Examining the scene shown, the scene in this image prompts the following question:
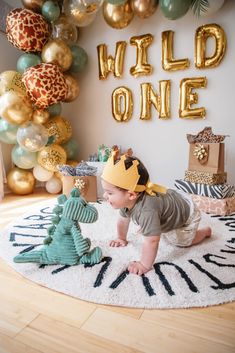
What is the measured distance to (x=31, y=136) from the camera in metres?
2.03

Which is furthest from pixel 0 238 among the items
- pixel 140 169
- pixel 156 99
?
pixel 156 99

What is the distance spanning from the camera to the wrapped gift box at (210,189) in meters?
1.78

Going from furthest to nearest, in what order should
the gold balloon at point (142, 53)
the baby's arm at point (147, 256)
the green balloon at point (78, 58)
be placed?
1. the green balloon at point (78, 58)
2. the gold balloon at point (142, 53)
3. the baby's arm at point (147, 256)

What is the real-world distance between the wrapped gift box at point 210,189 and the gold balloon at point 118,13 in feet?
A: 4.56

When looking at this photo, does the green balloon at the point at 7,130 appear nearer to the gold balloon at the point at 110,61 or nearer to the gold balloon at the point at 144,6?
the gold balloon at the point at 110,61

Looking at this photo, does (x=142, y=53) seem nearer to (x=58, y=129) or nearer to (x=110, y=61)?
(x=110, y=61)

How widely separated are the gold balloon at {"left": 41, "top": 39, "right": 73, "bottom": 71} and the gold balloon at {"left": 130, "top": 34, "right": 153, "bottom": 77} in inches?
24.4

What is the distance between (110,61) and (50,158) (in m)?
1.09

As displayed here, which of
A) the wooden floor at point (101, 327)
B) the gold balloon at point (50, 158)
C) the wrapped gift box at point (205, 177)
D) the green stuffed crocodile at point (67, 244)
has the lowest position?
the wooden floor at point (101, 327)

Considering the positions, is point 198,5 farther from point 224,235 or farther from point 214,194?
point 224,235

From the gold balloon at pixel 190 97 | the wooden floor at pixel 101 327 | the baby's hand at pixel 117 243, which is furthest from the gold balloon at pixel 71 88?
the wooden floor at pixel 101 327

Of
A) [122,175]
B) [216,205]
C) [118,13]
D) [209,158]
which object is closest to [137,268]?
[122,175]

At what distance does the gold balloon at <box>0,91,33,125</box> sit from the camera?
78.4 inches

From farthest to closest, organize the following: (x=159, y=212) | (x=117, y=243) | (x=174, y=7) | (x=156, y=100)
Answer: (x=156, y=100)
(x=174, y=7)
(x=117, y=243)
(x=159, y=212)
